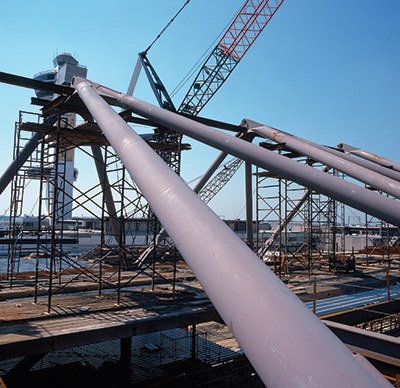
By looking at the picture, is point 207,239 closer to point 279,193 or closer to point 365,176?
point 365,176

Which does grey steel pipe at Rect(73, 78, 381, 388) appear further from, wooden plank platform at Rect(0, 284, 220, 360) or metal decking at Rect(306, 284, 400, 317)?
metal decking at Rect(306, 284, 400, 317)

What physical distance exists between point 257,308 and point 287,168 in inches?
172

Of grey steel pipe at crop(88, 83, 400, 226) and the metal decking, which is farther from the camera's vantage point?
the metal decking

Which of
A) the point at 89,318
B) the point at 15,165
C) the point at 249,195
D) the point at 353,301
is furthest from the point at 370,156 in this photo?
the point at 15,165

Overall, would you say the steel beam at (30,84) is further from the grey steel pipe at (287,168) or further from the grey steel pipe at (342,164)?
the grey steel pipe at (342,164)

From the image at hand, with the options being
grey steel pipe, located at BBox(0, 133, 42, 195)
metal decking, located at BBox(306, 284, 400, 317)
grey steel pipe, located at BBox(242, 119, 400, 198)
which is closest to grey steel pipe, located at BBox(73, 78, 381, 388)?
grey steel pipe, located at BBox(242, 119, 400, 198)

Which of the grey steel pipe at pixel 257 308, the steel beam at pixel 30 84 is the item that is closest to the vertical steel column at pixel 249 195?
the steel beam at pixel 30 84

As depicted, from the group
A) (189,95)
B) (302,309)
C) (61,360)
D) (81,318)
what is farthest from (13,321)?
(189,95)

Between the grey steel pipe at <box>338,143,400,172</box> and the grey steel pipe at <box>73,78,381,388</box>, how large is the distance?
475 inches

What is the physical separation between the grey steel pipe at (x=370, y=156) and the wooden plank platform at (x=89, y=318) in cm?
780

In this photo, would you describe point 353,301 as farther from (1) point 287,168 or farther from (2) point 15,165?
(2) point 15,165

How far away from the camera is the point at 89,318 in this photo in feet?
33.1

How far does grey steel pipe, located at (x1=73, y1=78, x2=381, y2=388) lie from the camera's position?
70.3 inches

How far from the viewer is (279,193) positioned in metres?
21.4
